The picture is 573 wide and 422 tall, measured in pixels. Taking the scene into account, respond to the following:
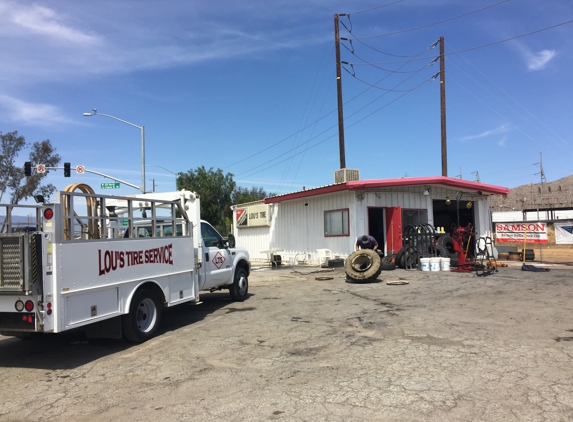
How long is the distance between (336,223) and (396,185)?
2930 millimetres

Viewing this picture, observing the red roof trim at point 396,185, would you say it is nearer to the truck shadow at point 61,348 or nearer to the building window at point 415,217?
the building window at point 415,217

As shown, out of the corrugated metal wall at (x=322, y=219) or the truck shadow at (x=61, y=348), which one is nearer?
the truck shadow at (x=61, y=348)

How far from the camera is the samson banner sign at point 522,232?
20.3 m

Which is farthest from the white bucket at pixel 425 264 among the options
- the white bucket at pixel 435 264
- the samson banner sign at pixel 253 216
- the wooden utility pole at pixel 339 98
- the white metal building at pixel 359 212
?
the samson banner sign at pixel 253 216

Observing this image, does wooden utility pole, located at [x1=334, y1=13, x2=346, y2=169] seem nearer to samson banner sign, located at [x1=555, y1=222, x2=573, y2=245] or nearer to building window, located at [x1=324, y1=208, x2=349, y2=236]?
building window, located at [x1=324, y1=208, x2=349, y2=236]

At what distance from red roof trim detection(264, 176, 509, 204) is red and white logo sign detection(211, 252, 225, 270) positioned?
8.33 m

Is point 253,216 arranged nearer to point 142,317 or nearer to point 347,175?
point 347,175

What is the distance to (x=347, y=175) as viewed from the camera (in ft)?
65.3

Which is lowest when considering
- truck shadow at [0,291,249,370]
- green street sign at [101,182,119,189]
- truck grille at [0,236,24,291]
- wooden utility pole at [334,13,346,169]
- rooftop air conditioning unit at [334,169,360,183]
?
truck shadow at [0,291,249,370]

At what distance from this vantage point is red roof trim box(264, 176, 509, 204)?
58.0 feet

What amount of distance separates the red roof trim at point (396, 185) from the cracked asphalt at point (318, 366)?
7897 mm

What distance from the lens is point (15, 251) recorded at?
6.04 metres

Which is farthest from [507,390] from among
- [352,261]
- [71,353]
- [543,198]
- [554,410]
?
[543,198]

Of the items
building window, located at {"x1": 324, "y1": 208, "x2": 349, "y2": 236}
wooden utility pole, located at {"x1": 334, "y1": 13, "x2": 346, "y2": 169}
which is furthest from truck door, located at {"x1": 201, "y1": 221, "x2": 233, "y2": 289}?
wooden utility pole, located at {"x1": 334, "y1": 13, "x2": 346, "y2": 169}
